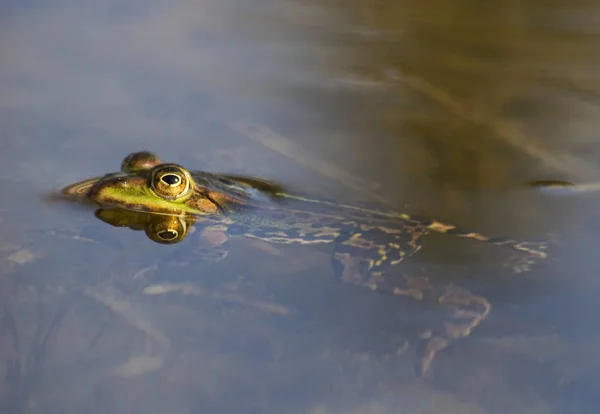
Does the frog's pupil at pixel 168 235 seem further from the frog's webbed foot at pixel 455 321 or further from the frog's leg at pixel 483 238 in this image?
the frog's webbed foot at pixel 455 321

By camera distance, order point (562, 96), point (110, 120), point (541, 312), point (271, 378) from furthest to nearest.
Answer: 1. point (562, 96)
2. point (110, 120)
3. point (541, 312)
4. point (271, 378)

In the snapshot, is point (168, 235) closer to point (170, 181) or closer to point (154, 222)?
point (154, 222)

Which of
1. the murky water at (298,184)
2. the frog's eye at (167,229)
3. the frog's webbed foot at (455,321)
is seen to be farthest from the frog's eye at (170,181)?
the frog's webbed foot at (455,321)

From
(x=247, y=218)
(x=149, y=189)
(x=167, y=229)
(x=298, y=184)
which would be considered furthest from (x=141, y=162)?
(x=298, y=184)

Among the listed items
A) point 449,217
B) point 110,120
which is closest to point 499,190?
point 449,217

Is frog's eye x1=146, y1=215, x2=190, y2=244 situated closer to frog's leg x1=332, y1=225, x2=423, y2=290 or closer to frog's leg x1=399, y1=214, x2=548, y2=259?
frog's leg x1=332, y1=225, x2=423, y2=290

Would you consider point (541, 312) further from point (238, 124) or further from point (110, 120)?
point (110, 120)

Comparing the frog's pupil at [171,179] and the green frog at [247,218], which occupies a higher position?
the frog's pupil at [171,179]
